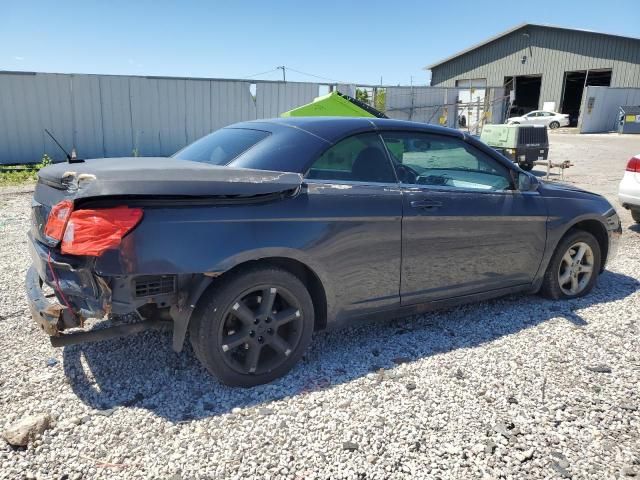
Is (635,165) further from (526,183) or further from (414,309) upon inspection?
(414,309)

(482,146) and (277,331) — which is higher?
(482,146)

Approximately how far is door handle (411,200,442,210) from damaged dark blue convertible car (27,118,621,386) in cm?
1

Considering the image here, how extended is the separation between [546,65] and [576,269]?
38831mm

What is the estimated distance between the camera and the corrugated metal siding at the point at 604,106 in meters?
31.2

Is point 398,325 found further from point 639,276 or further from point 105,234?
point 639,276

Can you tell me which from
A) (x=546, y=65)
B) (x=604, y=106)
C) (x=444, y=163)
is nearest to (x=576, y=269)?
(x=444, y=163)

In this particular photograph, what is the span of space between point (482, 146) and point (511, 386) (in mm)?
1859

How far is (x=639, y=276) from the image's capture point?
17.2 ft

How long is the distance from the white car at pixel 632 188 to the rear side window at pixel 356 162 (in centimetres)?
512

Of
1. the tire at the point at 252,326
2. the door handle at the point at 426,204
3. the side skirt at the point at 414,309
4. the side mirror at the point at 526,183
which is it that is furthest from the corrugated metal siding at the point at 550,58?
the tire at the point at 252,326

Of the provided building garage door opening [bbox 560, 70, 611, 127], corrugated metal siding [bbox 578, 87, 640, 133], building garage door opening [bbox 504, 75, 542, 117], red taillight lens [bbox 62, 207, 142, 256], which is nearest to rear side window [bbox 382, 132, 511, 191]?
red taillight lens [bbox 62, 207, 142, 256]

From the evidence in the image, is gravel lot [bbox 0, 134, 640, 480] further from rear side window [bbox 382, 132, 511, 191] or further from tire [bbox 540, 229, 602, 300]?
rear side window [bbox 382, 132, 511, 191]

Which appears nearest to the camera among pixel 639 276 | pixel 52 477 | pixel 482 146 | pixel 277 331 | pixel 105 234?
pixel 52 477

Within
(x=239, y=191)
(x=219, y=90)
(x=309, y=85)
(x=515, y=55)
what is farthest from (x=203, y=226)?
(x=515, y=55)
